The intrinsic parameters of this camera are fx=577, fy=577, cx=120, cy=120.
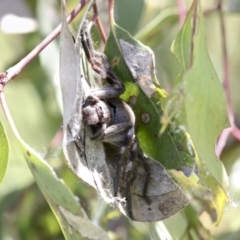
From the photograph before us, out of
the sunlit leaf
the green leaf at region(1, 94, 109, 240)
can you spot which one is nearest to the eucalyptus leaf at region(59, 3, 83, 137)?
the sunlit leaf

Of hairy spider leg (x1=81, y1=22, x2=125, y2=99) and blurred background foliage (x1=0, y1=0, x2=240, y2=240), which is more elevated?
hairy spider leg (x1=81, y1=22, x2=125, y2=99)

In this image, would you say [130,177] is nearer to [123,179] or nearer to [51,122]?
[123,179]

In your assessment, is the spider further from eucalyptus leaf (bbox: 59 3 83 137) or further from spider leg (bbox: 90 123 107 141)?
eucalyptus leaf (bbox: 59 3 83 137)

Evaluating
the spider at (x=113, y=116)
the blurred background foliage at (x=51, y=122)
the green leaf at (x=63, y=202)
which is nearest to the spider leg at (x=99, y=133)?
the spider at (x=113, y=116)

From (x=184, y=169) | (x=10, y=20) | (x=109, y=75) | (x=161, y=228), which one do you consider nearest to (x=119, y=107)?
(x=109, y=75)

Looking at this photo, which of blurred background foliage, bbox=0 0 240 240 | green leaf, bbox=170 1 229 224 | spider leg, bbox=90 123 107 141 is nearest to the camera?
green leaf, bbox=170 1 229 224

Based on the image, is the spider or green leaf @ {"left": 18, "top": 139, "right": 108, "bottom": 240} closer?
green leaf @ {"left": 18, "top": 139, "right": 108, "bottom": 240}

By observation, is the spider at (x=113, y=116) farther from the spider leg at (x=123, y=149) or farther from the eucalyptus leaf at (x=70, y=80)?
the eucalyptus leaf at (x=70, y=80)

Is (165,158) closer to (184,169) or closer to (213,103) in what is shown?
(184,169)

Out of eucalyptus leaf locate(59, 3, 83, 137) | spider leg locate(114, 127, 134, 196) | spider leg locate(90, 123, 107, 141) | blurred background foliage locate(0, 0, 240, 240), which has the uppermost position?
eucalyptus leaf locate(59, 3, 83, 137)
